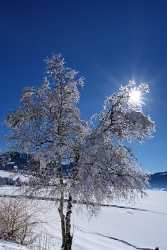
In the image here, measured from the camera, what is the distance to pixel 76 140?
930 cm

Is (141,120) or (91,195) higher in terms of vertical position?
(141,120)

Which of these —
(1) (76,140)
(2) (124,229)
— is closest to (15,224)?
(1) (76,140)

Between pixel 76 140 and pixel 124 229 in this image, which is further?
pixel 124 229

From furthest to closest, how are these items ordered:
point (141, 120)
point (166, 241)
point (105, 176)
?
point (166, 241), point (141, 120), point (105, 176)

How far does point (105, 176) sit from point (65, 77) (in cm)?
274

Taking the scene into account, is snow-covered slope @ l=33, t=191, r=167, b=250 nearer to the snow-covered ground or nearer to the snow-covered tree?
the snow-covered ground

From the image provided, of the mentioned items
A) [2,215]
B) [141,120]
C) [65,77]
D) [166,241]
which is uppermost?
[65,77]

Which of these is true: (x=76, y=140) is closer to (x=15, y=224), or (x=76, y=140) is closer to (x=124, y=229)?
(x=15, y=224)

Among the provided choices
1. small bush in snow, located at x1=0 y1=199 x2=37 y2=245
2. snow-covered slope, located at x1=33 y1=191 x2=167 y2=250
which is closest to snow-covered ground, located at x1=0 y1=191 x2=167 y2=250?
snow-covered slope, located at x1=33 y1=191 x2=167 y2=250

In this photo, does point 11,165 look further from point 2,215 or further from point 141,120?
point 141,120

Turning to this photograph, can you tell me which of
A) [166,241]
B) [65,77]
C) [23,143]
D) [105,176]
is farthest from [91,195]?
[166,241]

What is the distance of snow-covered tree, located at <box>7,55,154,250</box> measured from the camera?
8930 mm

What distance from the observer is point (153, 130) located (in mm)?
9688

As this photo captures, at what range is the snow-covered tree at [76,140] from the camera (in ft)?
29.3
